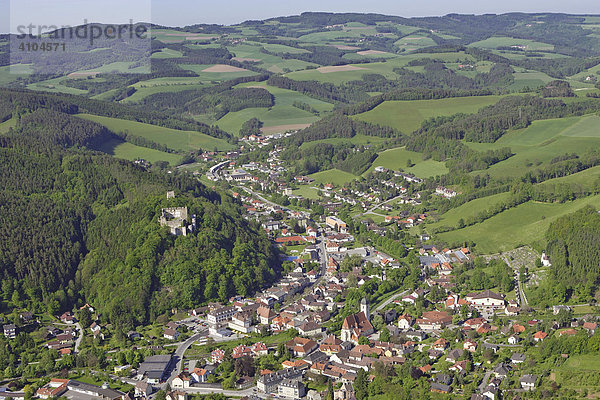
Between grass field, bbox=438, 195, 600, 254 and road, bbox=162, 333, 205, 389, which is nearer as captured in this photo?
road, bbox=162, 333, 205, 389

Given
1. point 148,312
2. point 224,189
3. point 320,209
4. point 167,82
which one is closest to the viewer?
point 148,312

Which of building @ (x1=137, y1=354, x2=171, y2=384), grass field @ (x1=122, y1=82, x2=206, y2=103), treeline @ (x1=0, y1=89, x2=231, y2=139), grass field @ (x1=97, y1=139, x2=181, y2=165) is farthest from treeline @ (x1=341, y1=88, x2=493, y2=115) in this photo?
building @ (x1=137, y1=354, x2=171, y2=384)

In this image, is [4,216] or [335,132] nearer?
[4,216]

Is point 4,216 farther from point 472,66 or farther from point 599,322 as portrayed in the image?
point 472,66

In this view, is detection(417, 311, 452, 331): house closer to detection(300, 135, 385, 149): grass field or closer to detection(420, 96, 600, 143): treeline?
detection(420, 96, 600, 143): treeline

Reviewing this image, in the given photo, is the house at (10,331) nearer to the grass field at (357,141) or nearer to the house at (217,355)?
the house at (217,355)

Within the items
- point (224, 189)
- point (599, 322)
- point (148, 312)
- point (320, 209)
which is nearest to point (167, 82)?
point (224, 189)
